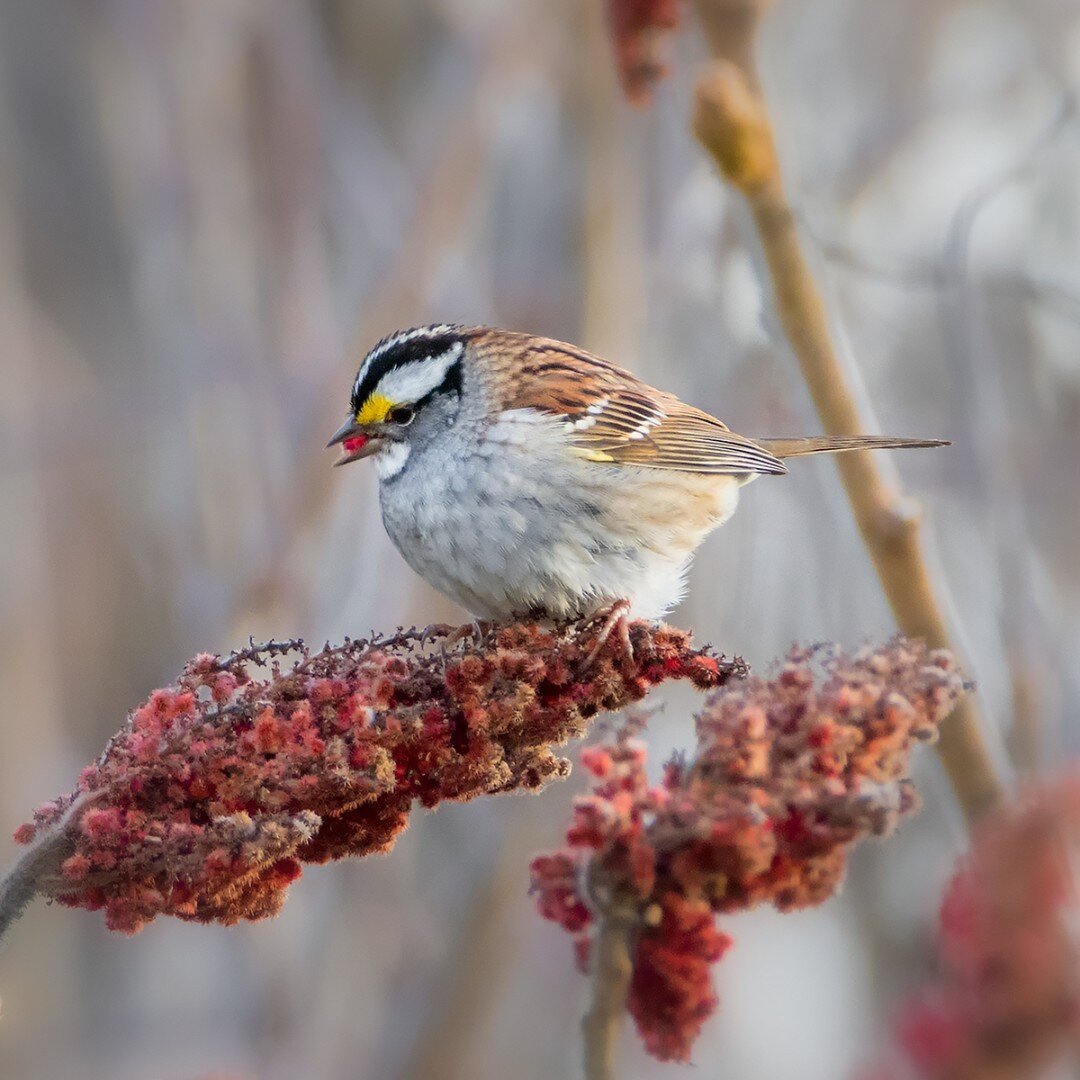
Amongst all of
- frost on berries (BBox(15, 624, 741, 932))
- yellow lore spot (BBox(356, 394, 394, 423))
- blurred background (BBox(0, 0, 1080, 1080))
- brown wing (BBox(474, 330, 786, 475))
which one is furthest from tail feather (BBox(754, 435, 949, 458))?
yellow lore spot (BBox(356, 394, 394, 423))

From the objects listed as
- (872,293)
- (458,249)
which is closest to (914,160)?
(872,293)

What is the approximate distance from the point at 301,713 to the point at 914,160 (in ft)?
18.9

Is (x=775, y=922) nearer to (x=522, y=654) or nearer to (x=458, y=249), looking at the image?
(x=458, y=249)

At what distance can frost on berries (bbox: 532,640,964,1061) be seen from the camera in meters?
1.83

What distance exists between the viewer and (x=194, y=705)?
2.39 m

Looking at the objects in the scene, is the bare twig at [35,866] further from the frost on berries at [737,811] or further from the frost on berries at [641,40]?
the frost on berries at [641,40]

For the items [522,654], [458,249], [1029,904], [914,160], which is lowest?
[1029,904]

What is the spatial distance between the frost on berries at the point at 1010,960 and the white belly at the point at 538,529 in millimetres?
2035

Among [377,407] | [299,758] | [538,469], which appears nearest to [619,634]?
[299,758]

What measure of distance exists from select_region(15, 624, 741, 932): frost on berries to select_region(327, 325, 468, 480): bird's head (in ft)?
4.98

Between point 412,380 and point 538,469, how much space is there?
0.52 m

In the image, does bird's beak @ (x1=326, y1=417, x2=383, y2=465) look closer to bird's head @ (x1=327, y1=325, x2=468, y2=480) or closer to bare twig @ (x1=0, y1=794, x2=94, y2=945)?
bird's head @ (x1=327, y1=325, x2=468, y2=480)

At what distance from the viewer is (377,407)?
4277 mm

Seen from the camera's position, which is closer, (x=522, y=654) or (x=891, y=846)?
(x=522, y=654)
